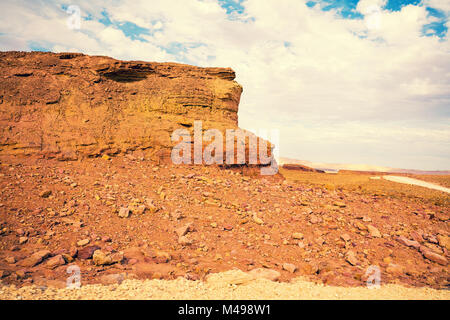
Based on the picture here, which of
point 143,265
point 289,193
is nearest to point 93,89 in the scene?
point 143,265

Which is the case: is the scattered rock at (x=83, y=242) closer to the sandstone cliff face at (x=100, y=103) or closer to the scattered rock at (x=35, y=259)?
the scattered rock at (x=35, y=259)

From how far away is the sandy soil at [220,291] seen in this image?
12.2 feet

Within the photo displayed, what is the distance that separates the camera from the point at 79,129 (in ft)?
29.5

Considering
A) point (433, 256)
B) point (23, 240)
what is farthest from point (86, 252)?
point (433, 256)

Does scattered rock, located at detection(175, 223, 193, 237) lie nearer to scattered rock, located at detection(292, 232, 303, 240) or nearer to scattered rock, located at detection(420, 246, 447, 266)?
scattered rock, located at detection(292, 232, 303, 240)

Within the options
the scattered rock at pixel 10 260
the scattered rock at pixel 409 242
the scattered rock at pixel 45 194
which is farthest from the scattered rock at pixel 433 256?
the scattered rock at pixel 45 194

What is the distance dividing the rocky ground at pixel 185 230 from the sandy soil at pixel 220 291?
1.07 feet

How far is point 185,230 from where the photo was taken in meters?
6.38

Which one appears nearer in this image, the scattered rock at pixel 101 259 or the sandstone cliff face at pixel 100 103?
the scattered rock at pixel 101 259

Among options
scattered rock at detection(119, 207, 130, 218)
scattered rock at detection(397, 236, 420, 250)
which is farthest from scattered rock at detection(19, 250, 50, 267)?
scattered rock at detection(397, 236, 420, 250)

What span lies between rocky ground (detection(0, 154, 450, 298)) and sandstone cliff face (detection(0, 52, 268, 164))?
0.71 metres

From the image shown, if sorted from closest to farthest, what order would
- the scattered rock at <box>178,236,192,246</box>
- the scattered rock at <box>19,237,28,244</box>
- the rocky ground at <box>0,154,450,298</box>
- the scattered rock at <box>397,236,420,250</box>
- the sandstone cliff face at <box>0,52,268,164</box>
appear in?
the rocky ground at <box>0,154,450,298</box> → the scattered rock at <box>19,237,28,244</box> → the scattered rock at <box>178,236,192,246</box> → the scattered rock at <box>397,236,420,250</box> → the sandstone cliff face at <box>0,52,268,164</box>

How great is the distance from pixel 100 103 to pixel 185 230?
21.7ft

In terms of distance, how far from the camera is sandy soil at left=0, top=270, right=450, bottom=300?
12.2 feet
